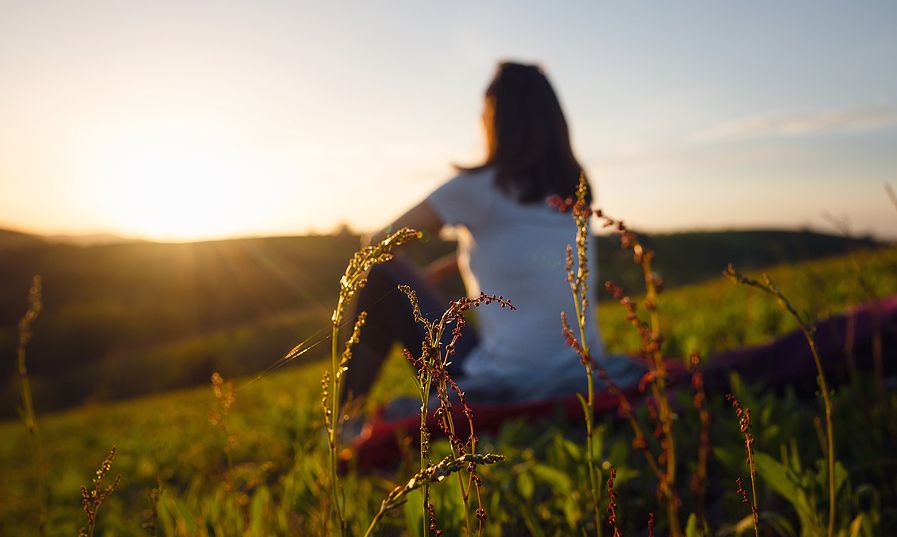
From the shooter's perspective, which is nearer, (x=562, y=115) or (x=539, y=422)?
(x=539, y=422)

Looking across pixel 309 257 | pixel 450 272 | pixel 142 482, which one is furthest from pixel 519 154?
pixel 309 257

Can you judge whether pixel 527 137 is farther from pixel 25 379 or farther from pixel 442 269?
pixel 25 379

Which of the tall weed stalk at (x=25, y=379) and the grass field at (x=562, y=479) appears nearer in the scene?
the tall weed stalk at (x=25, y=379)

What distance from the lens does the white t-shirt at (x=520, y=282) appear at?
333 centimetres

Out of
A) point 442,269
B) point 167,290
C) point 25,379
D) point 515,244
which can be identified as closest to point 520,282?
point 515,244

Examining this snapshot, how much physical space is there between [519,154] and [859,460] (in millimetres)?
2097

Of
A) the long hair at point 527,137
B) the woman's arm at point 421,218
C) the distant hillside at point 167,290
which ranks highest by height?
the long hair at point 527,137

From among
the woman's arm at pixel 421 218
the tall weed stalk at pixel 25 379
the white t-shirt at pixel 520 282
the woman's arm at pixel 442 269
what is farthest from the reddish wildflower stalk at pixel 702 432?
the woman's arm at pixel 442 269

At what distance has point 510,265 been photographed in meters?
3.38

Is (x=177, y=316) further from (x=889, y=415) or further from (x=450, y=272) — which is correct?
(x=889, y=415)

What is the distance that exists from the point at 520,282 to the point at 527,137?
32.2 inches

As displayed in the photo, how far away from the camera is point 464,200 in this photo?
3330mm

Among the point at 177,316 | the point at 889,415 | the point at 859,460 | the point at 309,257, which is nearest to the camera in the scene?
the point at 859,460

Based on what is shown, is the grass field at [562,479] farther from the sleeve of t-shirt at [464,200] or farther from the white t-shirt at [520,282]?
the sleeve of t-shirt at [464,200]
